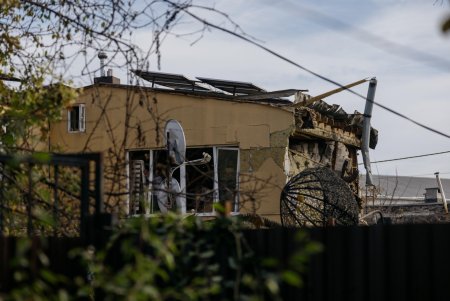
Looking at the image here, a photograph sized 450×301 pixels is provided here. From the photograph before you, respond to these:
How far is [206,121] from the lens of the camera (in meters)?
16.7

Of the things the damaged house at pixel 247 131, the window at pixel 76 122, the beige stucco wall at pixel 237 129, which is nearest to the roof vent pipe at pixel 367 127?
the damaged house at pixel 247 131

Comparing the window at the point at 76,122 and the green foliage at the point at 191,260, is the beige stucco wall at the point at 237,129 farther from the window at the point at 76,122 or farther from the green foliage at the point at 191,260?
the green foliage at the point at 191,260

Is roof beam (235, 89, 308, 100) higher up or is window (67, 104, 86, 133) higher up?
roof beam (235, 89, 308, 100)

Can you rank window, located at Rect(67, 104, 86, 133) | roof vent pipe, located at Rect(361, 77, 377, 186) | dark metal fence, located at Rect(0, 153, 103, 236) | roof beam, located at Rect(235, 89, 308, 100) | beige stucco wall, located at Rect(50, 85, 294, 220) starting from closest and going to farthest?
dark metal fence, located at Rect(0, 153, 103, 236), roof vent pipe, located at Rect(361, 77, 377, 186), beige stucco wall, located at Rect(50, 85, 294, 220), roof beam, located at Rect(235, 89, 308, 100), window, located at Rect(67, 104, 86, 133)

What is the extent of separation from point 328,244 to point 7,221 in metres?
3.16

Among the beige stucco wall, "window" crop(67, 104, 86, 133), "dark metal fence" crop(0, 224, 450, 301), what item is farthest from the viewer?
"window" crop(67, 104, 86, 133)

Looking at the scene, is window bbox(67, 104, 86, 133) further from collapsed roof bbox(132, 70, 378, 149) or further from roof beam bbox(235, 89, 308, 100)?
roof beam bbox(235, 89, 308, 100)

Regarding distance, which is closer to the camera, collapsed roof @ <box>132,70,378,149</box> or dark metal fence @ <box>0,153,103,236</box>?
dark metal fence @ <box>0,153,103,236</box>

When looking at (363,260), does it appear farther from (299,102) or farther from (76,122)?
(76,122)

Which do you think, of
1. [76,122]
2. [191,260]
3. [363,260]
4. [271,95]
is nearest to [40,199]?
[191,260]

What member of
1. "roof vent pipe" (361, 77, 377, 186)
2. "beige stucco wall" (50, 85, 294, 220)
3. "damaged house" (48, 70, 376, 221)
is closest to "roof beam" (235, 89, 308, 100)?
"damaged house" (48, 70, 376, 221)

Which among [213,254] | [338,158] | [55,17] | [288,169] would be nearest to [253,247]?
[213,254]

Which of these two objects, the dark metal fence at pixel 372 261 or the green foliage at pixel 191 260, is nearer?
the green foliage at pixel 191 260

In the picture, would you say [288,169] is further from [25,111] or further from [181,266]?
[181,266]
